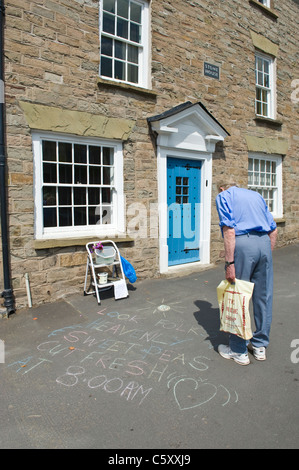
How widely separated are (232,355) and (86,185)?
3821 millimetres

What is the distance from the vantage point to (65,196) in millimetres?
5660

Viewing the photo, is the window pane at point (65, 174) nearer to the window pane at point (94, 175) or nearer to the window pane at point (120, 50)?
the window pane at point (94, 175)

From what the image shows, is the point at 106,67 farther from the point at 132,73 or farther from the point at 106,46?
the point at 132,73

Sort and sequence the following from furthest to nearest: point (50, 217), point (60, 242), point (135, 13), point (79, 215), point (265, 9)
A: 1. point (265, 9)
2. point (135, 13)
3. point (79, 215)
4. point (50, 217)
5. point (60, 242)

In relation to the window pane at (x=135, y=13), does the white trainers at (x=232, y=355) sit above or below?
below

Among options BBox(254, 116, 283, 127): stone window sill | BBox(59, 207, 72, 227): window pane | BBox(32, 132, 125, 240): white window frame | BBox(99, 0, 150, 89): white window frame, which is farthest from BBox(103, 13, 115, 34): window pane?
BBox(254, 116, 283, 127): stone window sill

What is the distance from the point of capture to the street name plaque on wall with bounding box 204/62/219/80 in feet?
24.8

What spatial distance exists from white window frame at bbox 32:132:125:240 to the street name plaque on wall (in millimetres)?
3222

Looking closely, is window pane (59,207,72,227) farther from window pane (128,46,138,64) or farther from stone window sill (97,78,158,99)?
window pane (128,46,138,64)

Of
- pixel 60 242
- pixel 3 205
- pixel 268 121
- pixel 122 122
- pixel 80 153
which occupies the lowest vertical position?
pixel 60 242

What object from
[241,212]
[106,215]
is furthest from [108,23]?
[241,212]

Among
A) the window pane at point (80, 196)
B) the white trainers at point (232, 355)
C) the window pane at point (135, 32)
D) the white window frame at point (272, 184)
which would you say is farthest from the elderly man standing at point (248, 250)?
the white window frame at point (272, 184)

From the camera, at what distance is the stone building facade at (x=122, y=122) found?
16.6 ft

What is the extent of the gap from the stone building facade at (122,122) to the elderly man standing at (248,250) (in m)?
0.49
